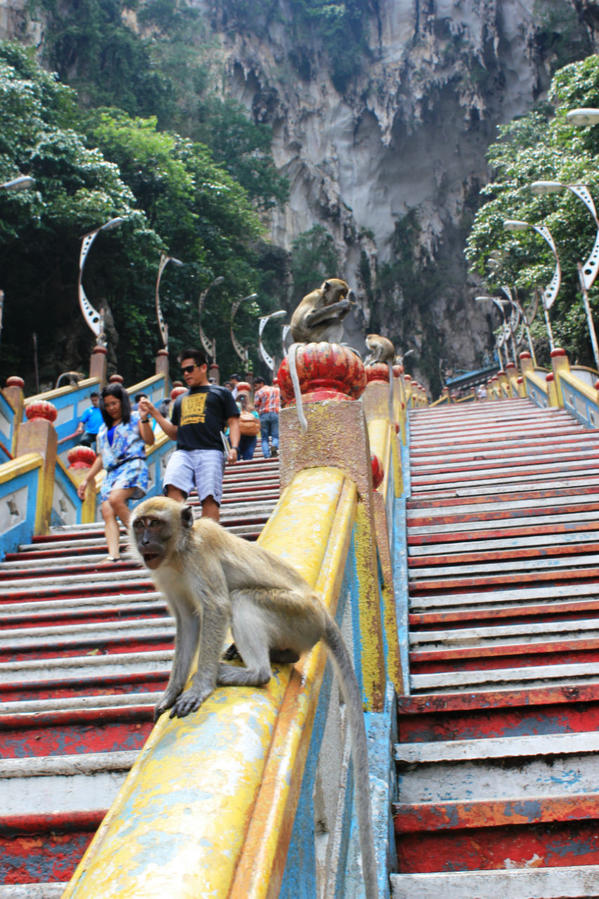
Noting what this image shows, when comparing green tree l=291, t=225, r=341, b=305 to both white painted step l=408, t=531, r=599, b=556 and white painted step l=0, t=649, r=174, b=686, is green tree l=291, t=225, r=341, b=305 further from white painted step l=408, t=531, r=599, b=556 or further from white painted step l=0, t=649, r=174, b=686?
white painted step l=0, t=649, r=174, b=686

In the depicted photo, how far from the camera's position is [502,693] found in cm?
326

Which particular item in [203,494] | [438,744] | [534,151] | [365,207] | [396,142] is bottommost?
[438,744]

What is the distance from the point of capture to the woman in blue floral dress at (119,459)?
581 centimetres

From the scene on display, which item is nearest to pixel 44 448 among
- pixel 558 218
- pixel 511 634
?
pixel 511 634

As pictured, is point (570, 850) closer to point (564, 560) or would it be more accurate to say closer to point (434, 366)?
point (564, 560)

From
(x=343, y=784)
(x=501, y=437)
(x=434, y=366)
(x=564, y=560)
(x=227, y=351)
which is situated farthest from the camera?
(x=434, y=366)

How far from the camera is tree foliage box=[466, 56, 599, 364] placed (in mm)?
19141

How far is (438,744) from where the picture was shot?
2.99m

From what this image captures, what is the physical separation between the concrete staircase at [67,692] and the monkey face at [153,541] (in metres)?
1.02

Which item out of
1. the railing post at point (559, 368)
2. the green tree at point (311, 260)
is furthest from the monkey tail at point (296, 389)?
the green tree at point (311, 260)

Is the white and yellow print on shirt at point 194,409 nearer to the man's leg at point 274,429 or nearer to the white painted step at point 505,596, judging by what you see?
the white painted step at point 505,596

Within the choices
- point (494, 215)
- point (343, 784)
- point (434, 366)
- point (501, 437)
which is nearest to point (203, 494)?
point (343, 784)

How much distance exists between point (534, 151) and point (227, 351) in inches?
475

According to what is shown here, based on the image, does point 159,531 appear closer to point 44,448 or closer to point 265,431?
point 44,448
